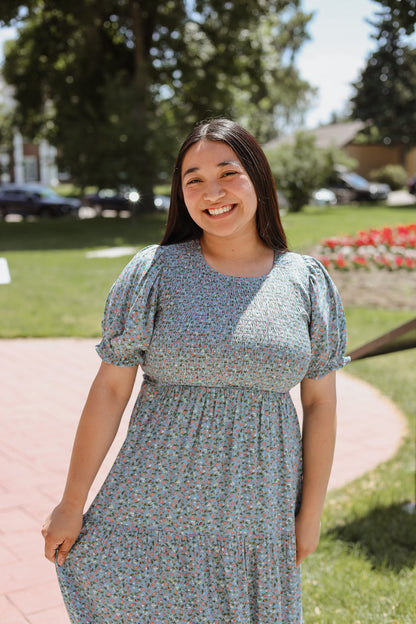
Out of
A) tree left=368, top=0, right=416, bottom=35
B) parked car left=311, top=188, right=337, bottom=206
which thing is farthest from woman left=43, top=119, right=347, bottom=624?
parked car left=311, top=188, right=337, bottom=206

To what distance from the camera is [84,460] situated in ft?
6.14

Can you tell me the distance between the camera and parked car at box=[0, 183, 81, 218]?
31750mm

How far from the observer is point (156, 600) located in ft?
5.96

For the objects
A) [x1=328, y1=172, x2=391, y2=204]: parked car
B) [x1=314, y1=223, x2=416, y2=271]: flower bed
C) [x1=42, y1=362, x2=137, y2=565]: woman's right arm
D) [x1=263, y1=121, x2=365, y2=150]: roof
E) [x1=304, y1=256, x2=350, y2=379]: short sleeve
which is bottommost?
[x1=328, y1=172, x2=391, y2=204]: parked car

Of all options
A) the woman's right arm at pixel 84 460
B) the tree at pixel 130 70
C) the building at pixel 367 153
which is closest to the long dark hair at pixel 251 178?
the woman's right arm at pixel 84 460

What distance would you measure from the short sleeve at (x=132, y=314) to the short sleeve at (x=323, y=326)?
0.44m

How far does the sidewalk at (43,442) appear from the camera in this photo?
3.12 m

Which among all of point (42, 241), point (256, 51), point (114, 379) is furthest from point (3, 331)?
point (256, 51)

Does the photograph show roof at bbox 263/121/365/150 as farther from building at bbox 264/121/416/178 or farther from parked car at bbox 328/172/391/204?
parked car at bbox 328/172/391/204

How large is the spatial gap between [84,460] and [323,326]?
732mm

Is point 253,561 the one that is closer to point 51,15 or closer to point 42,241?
point 42,241

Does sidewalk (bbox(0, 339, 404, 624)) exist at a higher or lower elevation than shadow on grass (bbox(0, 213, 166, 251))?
higher

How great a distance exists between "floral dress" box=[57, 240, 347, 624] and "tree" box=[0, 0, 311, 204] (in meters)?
20.0

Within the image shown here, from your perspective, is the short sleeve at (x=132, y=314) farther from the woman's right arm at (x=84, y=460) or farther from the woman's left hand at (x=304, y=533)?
the woman's left hand at (x=304, y=533)
